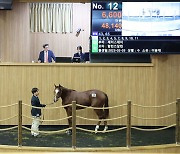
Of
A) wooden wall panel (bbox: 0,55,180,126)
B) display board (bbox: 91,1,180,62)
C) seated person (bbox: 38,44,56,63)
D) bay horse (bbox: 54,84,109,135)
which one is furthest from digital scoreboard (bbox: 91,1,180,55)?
seated person (bbox: 38,44,56,63)

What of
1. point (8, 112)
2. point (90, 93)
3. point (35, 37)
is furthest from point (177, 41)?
point (35, 37)

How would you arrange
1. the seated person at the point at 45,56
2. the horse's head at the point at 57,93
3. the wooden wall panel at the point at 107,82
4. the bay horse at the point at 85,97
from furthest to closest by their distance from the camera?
the seated person at the point at 45,56 → the wooden wall panel at the point at 107,82 → the bay horse at the point at 85,97 → the horse's head at the point at 57,93

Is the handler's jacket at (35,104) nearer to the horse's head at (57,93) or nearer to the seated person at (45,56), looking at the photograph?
the horse's head at (57,93)

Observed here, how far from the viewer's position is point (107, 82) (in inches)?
424

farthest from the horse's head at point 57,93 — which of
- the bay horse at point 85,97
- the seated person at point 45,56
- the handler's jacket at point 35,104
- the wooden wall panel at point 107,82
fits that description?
the seated person at point 45,56

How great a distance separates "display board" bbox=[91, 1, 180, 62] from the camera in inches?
405

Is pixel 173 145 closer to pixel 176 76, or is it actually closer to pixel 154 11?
pixel 176 76

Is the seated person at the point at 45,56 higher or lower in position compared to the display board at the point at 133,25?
lower

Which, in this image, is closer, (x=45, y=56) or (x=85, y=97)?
(x=85, y=97)

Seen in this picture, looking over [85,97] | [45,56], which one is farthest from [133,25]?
[45,56]

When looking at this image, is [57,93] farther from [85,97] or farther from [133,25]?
[133,25]

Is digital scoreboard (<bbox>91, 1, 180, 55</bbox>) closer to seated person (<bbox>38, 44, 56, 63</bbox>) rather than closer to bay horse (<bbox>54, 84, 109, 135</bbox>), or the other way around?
bay horse (<bbox>54, 84, 109, 135</bbox>)

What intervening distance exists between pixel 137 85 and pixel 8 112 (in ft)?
9.78

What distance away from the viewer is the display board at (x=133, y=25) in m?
10.3
